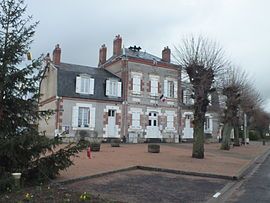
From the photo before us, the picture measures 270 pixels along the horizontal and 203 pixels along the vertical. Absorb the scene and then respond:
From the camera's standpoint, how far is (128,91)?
33.8 meters

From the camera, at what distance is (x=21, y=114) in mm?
9781

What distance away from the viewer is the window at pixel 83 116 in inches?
1226

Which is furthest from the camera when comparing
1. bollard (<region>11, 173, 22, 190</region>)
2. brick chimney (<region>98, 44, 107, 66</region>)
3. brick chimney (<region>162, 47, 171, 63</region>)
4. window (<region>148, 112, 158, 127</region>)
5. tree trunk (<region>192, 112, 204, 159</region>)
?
brick chimney (<region>98, 44, 107, 66</region>)

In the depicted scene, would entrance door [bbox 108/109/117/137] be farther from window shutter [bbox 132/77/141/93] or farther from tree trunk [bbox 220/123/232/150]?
tree trunk [bbox 220/123/232/150]

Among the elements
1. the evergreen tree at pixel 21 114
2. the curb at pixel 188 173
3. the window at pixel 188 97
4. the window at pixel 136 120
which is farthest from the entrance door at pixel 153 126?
the evergreen tree at pixel 21 114

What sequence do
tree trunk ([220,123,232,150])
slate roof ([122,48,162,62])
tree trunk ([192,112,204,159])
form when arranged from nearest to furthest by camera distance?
tree trunk ([192,112,204,159]) < tree trunk ([220,123,232,150]) < slate roof ([122,48,162,62])

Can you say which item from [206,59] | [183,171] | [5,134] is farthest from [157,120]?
[5,134]

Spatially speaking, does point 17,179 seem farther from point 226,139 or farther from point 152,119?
Result: point 152,119

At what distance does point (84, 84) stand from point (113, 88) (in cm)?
297

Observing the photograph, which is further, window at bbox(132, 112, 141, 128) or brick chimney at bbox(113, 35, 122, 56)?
brick chimney at bbox(113, 35, 122, 56)

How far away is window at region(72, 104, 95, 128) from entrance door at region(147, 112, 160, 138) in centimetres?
603

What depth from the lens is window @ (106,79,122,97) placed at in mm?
33312

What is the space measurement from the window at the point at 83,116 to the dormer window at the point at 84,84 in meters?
1.34

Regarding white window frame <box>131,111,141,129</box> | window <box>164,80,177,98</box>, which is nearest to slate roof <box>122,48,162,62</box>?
window <box>164,80,177,98</box>
